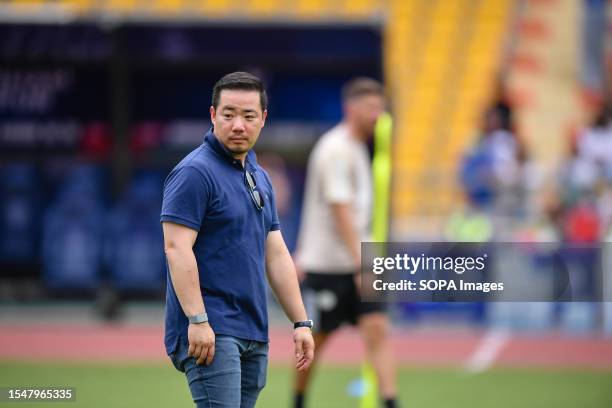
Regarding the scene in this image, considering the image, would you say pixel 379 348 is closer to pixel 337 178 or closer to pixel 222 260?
pixel 337 178

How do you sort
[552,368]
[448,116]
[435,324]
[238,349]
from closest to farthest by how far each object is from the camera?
[238,349] → [552,368] → [435,324] → [448,116]

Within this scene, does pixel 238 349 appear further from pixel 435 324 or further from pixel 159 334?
pixel 435 324

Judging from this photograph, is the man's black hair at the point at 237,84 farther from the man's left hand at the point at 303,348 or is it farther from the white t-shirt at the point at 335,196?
the white t-shirt at the point at 335,196

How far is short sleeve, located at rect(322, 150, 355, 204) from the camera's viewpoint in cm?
866

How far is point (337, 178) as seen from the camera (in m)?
8.70

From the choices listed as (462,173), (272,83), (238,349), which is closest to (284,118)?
(272,83)

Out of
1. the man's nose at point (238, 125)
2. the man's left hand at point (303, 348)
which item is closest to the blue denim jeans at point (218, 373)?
the man's left hand at point (303, 348)

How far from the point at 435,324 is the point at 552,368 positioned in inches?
157

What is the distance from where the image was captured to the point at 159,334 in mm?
15531

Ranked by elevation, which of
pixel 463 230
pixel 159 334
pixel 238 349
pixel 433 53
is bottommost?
pixel 238 349

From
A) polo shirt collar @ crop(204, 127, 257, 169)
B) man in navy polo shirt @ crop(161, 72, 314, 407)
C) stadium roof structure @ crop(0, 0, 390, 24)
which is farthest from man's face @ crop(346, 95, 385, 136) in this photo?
stadium roof structure @ crop(0, 0, 390, 24)

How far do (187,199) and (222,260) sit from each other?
0.31m

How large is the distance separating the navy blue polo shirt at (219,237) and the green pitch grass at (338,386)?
4.65 metres

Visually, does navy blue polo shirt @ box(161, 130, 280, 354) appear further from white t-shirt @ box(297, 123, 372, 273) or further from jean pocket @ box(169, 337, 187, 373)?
white t-shirt @ box(297, 123, 372, 273)
